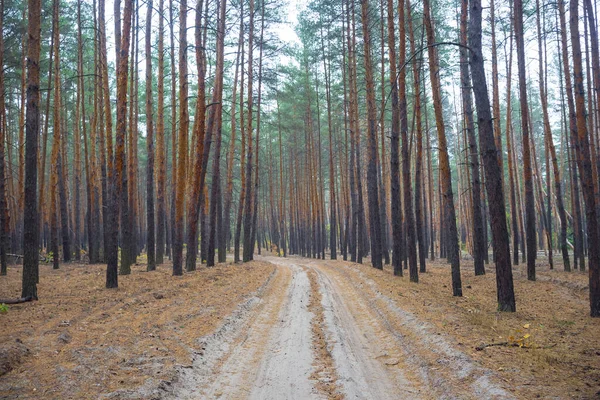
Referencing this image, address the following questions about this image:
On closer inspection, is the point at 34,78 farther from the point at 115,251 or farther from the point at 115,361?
the point at 115,361

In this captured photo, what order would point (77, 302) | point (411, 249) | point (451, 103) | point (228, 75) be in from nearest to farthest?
point (77, 302) < point (411, 249) < point (228, 75) < point (451, 103)

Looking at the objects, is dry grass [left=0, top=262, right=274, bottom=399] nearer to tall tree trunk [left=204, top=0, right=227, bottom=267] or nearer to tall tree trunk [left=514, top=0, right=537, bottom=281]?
tall tree trunk [left=204, top=0, right=227, bottom=267]

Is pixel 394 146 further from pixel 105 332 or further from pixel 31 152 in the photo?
pixel 105 332

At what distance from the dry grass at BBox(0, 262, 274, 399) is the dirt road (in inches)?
17.6

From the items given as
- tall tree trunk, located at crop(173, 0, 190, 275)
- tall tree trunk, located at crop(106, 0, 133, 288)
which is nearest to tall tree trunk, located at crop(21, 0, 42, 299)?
tall tree trunk, located at crop(106, 0, 133, 288)

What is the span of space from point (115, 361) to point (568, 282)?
52.5ft

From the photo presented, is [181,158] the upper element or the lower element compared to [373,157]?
lower

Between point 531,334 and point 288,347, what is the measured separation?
159 inches

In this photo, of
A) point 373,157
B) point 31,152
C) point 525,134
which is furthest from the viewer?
point 373,157

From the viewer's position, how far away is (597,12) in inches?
664

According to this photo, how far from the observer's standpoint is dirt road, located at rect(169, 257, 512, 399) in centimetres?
457

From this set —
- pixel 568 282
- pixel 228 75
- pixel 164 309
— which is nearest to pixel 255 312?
pixel 164 309

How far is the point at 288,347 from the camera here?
623 centimetres

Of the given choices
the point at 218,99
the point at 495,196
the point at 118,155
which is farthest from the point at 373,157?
the point at 118,155
